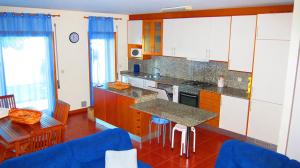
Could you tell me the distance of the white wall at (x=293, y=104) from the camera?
2482mm

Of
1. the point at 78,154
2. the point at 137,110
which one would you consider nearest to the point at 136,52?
the point at 137,110

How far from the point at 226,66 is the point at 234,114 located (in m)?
1.10

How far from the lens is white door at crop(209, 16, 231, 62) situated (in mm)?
5032

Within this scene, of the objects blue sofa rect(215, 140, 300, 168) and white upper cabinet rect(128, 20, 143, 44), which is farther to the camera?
white upper cabinet rect(128, 20, 143, 44)

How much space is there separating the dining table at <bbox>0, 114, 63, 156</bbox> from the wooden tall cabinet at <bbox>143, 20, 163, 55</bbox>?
11.3ft

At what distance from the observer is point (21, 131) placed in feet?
11.0

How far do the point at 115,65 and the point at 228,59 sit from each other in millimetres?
3179

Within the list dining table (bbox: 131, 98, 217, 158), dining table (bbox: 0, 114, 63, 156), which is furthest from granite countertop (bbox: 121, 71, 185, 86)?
dining table (bbox: 0, 114, 63, 156)

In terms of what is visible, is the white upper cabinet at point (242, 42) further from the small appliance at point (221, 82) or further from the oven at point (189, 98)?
the oven at point (189, 98)

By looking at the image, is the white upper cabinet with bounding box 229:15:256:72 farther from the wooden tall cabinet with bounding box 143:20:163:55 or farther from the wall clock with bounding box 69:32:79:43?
the wall clock with bounding box 69:32:79:43

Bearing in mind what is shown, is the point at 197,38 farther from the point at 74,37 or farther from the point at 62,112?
the point at 62,112

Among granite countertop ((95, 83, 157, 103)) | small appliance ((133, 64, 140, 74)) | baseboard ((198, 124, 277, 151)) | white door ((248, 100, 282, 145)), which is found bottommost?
baseboard ((198, 124, 277, 151))

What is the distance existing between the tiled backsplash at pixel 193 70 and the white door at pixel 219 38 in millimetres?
368

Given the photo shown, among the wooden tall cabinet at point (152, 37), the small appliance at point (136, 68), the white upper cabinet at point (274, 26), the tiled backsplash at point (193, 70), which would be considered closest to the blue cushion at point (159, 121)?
the tiled backsplash at point (193, 70)
